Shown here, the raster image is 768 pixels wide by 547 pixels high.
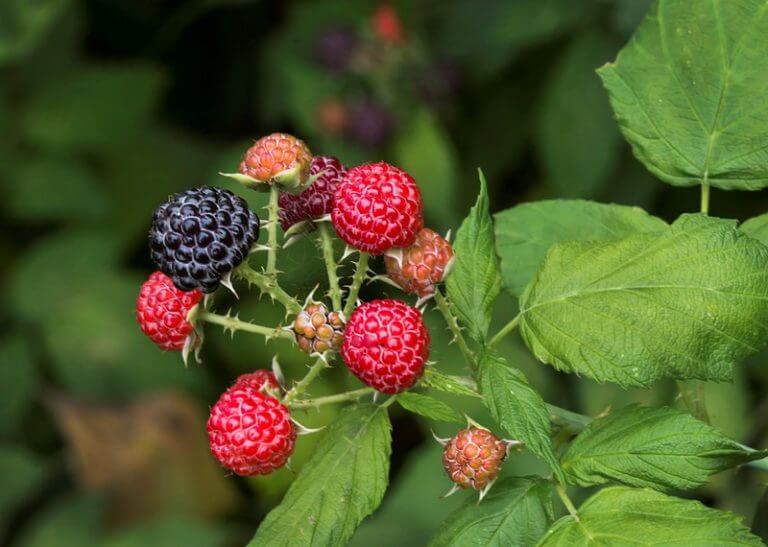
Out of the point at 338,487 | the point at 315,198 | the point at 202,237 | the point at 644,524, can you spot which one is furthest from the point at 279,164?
the point at 644,524

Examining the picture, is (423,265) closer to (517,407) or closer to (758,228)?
(517,407)

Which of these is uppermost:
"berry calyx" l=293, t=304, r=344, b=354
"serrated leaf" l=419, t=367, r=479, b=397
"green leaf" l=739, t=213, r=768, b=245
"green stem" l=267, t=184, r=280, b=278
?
"green leaf" l=739, t=213, r=768, b=245

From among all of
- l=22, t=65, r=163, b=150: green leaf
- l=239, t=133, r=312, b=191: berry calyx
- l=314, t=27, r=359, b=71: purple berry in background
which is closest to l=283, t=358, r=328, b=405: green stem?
l=239, t=133, r=312, b=191: berry calyx

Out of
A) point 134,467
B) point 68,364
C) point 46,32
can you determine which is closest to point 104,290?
point 68,364

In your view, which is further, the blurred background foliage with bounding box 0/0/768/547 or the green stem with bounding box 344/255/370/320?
the blurred background foliage with bounding box 0/0/768/547

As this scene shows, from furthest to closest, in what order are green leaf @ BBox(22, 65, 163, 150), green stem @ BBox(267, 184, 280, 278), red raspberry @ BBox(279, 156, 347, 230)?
green leaf @ BBox(22, 65, 163, 150), red raspberry @ BBox(279, 156, 347, 230), green stem @ BBox(267, 184, 280, 278)

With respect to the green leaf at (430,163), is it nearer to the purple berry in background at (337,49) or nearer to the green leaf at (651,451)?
the purple berry in background at (337,49)

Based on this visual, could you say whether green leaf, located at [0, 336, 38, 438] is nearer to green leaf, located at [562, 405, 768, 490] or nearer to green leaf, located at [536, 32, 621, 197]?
green leaf, located at [536, 32, 621, 197]
